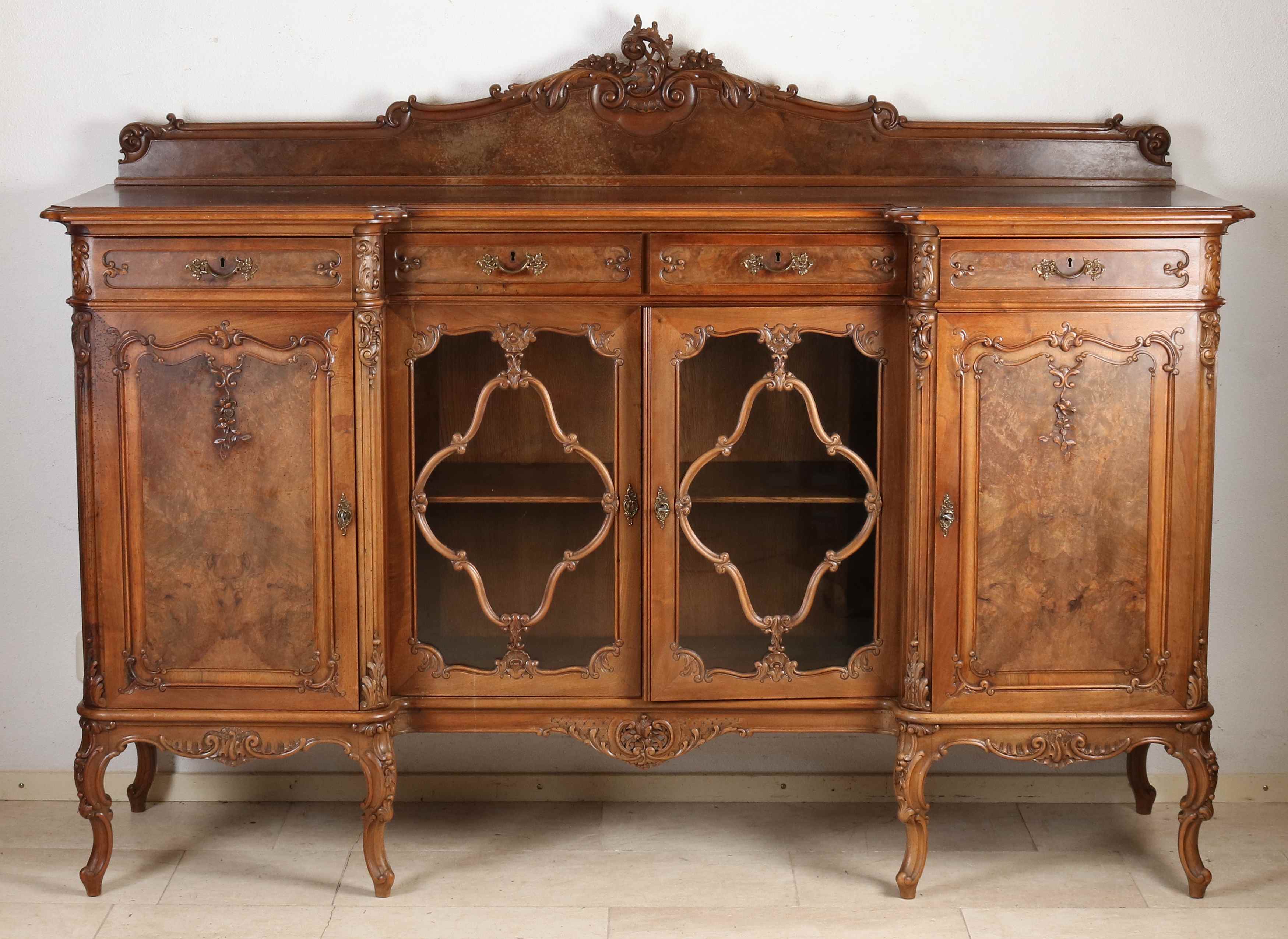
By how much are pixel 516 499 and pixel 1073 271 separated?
1048 mm

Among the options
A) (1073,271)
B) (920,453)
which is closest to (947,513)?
(920,453)

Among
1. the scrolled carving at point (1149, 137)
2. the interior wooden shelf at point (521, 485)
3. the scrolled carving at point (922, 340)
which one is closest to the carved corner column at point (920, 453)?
the scrolled carving at point (922, 340)

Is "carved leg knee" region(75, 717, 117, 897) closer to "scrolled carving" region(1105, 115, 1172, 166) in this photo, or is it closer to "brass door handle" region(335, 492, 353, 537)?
"brass door handle" region(335, 492, 353, 537)

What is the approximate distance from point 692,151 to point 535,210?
0.54 m

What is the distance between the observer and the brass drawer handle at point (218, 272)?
233 cm

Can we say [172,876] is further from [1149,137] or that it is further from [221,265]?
[1149,137]

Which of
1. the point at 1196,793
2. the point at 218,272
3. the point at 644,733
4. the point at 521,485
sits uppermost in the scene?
the point at 218,272

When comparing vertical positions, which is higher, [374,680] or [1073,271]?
[1073,271]

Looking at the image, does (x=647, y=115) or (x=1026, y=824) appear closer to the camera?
(x=647, y=115)

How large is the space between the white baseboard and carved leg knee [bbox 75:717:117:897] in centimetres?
42

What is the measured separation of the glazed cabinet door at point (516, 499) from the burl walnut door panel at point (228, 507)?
4.5 inches

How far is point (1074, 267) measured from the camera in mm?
2330

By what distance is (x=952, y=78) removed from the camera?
2.76 m

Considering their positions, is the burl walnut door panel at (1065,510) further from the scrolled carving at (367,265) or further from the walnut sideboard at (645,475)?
the scrolled carving at (367,265)
